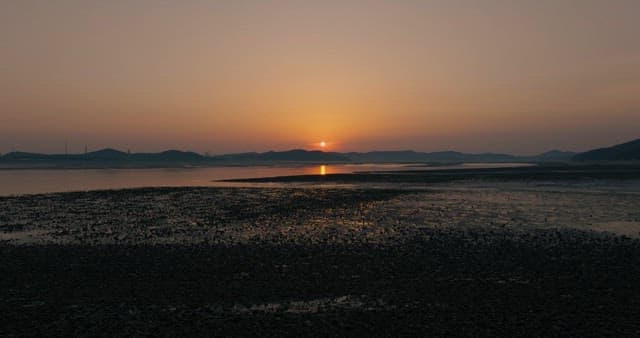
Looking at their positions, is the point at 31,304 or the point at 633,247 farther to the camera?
the point at 633,247

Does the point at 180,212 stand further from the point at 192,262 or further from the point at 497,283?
the point at 497,283

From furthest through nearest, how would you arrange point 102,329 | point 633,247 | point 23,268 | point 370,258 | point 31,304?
1. point 633,247
2. point 370,258
3. point 23,268
4. point 31,304
5. point 102,329

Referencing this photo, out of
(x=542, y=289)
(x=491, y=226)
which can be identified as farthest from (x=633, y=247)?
(x=542, y=289)

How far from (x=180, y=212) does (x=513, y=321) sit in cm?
3168

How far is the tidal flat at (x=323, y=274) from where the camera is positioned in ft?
41.0

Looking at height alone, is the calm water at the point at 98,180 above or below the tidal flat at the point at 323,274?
above

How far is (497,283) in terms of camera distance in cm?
1623

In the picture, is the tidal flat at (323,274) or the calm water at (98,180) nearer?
the tidal flat at (323,274)

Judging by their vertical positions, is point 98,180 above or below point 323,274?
above

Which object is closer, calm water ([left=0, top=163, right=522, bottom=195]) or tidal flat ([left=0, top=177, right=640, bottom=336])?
tidal flat ([left=0, top=177, right=640, bottom=336])

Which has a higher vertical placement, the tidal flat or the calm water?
the calm water

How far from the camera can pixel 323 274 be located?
17.9 meters

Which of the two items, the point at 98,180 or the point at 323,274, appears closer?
the point at 323,274

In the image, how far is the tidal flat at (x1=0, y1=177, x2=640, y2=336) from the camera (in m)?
12.5
